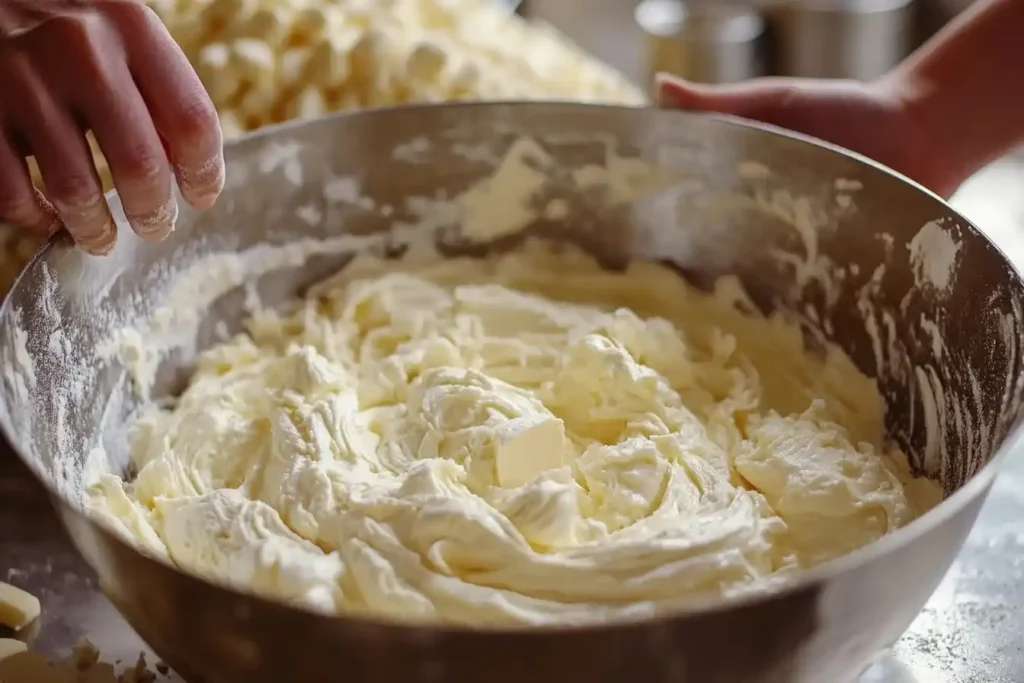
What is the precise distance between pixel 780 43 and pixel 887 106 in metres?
0.97

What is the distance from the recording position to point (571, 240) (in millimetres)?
1331

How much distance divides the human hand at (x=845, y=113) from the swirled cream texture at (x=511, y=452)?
23 centimetres

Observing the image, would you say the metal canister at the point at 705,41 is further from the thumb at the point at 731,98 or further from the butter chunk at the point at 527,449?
the butter chunk at the point at 527,449

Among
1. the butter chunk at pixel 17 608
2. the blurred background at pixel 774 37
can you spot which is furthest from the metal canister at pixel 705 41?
the butter chunk at pixel 17 608

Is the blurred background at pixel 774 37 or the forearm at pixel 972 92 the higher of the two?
the forearm at pixel 972 92

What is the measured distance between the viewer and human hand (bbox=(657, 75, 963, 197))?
1.26 meters

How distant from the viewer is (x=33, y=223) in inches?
36.3

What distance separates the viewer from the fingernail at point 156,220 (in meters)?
0.90

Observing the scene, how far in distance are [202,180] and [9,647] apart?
1.39 ft

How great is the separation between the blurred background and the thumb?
76 centimetres

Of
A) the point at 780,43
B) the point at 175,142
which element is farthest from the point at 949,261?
the point at 780,43

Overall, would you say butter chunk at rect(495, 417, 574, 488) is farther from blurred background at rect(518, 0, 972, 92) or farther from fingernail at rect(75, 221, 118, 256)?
blurred background at rect(518, 0, 972, 92)

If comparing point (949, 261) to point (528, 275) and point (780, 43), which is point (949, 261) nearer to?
point (528, 275)

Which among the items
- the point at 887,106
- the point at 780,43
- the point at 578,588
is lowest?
the point at 780,43
